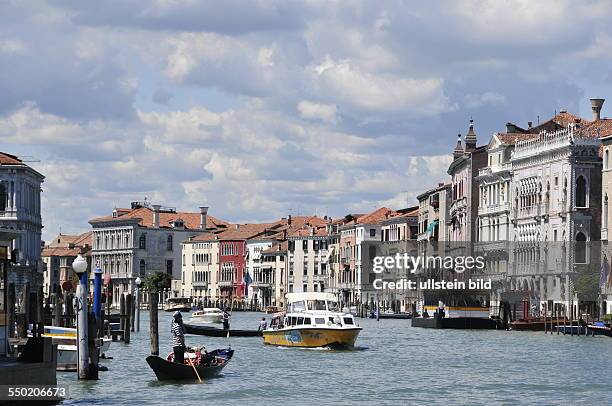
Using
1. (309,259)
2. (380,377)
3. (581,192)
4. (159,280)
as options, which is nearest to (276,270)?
(309,259)

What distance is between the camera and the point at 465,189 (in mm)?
107812

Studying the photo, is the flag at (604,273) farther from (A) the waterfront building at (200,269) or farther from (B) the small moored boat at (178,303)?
(A) the waterfront building at (200,269)

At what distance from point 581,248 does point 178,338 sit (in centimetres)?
5374

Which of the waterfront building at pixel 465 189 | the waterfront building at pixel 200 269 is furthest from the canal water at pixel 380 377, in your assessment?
the waterfront building at pixel 200 269

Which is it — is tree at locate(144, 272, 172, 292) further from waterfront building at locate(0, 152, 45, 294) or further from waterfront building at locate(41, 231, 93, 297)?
waterfront building at locate(0, 152, 45, 294)

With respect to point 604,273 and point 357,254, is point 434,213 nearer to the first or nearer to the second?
point 357,254

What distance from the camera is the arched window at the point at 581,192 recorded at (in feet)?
282

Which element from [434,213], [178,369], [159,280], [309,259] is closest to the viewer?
[178,369]

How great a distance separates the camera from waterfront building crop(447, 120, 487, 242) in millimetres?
105438

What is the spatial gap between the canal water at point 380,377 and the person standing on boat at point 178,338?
0.61 meters

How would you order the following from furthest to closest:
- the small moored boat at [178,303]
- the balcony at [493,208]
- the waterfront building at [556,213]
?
the small moored boat at [178,303], the balcony at [493,208], the waterfront building at [556,213]

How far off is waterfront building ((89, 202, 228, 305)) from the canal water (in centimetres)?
10730

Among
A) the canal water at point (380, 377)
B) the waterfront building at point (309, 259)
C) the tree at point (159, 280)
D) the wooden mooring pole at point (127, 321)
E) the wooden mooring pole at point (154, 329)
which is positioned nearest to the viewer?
the canal water at point (380, 377)

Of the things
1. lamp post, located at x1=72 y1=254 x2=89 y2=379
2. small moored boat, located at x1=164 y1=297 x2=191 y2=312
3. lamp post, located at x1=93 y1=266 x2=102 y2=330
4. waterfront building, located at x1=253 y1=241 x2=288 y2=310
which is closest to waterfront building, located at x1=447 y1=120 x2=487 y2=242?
small moored boat, located at x1=164 y1=297 x2=191 y2=312
